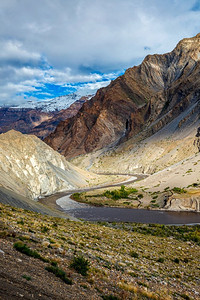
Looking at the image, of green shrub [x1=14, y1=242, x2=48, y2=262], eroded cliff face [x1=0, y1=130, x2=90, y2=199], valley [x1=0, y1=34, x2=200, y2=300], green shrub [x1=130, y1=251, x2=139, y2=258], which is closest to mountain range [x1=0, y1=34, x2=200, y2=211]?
eroded cliff face [x1=0, y1=130, x2=90, y2=199]

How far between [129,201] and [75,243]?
3279 centimetres

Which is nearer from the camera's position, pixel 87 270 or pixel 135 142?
pixel 87 270

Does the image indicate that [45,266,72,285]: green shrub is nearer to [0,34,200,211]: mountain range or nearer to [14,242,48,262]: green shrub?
[14,242,48,262]: green shrub

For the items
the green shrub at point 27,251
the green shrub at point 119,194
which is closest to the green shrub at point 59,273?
the green shrub at point 27,251

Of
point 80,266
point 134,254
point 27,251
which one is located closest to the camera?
point 27,251

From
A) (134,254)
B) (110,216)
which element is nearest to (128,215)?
(110,216)

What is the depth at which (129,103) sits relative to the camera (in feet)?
576

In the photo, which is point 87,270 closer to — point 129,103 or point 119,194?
point 119,194

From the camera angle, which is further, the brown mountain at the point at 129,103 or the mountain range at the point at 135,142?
the brown mountain at the point at 129,103

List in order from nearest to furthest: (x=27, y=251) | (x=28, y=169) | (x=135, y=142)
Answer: (x=27, y=251), (x=28, y=169), (x=135, y=142)

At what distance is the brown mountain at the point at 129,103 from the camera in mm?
146750

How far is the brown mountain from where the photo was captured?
14675cm

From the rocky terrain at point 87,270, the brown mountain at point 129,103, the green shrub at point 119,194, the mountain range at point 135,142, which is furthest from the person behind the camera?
the brown mountain at point 129,103

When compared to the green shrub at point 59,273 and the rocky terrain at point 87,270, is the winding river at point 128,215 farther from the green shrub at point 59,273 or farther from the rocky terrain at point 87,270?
the green shrub at point 59,273
